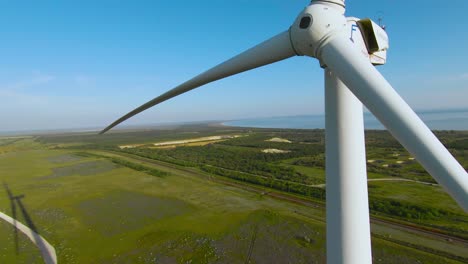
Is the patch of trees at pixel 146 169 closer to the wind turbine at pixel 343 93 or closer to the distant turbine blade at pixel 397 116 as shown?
the wind turbine at pixel 343 93

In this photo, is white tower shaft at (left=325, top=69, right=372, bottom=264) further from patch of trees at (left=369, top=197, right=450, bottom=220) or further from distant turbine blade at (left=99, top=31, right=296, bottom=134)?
patch of trees at (left=369, top=197, right=450, bottom=220)

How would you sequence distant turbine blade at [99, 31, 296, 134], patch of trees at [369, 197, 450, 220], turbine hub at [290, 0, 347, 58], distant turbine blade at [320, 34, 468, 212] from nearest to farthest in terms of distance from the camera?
distant turbine blade at [320, 34, 468, 212] → turbine hub at [290, 0, 347, 58] → distant turbine blade at [99, 31, 296, 134] → patch of trees at [369, 197, 450, 220]

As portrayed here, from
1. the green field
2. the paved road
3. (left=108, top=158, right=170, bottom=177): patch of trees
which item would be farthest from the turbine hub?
(left=108, top=158, right=170, bottom=177): patch of trees

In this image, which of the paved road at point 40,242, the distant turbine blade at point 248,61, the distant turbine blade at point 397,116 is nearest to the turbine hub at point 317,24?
the distant turbine blade at point 397,116

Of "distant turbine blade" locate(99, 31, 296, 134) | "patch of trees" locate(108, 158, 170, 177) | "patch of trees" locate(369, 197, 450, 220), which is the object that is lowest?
"patch of trees" locate(369, 197, 450, 220)

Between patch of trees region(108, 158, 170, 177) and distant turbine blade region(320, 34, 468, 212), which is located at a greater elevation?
distant turbine blade region(320, 34, 468, 212)

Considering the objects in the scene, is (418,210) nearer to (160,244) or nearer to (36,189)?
(160,244)
